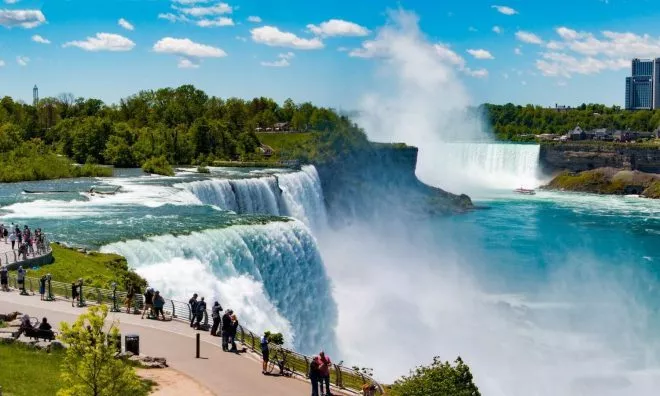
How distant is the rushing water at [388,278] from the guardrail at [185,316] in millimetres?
3196

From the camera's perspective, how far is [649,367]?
32344 millimetres

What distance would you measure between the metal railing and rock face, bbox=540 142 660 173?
89684 mm

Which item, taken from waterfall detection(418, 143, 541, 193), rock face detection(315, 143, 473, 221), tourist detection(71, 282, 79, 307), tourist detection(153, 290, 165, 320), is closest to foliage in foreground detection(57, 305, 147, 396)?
tourist detection(153, 290, 165, 320)

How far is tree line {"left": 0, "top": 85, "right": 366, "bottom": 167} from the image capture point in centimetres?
7569

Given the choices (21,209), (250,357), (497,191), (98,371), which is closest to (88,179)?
(21,209)

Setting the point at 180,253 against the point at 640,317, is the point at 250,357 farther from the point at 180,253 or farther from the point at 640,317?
the point at 640,317

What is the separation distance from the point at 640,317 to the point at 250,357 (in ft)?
88.9

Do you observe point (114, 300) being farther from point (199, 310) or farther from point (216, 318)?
point (216, 318)

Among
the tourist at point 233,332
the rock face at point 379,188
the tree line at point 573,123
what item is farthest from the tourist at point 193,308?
the tree line at point 573,123

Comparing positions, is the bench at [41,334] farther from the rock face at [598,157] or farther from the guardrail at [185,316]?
the rock face at [598,157]

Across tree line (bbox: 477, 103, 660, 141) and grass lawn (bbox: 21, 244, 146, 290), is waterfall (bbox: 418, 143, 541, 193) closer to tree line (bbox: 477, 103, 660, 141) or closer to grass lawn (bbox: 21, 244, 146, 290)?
tree line (bbox: 477, 103, 660, 141)

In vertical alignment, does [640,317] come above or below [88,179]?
below

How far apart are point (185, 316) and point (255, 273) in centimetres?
765

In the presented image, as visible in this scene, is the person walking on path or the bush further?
the bush
